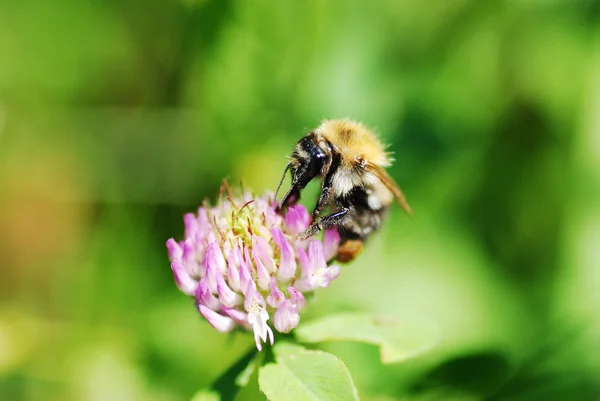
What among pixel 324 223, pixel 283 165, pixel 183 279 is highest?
pixel 283 165

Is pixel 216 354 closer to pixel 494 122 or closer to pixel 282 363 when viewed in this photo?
pixel 282 363

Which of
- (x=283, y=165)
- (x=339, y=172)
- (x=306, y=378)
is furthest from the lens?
(x=283, y=165)

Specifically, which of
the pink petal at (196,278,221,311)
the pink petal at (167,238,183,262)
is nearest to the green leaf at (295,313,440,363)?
the pink petal at (196,278,221,311)

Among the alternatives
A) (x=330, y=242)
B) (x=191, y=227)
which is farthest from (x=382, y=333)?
(x=191, y=227)

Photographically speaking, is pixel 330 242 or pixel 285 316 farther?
pixel 330 242

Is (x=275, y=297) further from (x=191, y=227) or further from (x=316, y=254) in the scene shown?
(x=191, y=227)

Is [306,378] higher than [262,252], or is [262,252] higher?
[262,252]

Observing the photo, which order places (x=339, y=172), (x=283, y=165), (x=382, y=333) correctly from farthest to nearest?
1. (x=283, y=165)
2. (x=382, y=333)
3. (x=339, y=172)

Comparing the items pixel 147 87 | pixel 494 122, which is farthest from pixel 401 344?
pixel 147 87

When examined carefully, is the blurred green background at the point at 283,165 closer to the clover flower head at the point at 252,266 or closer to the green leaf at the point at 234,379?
the green leaf at the point at 234,379
